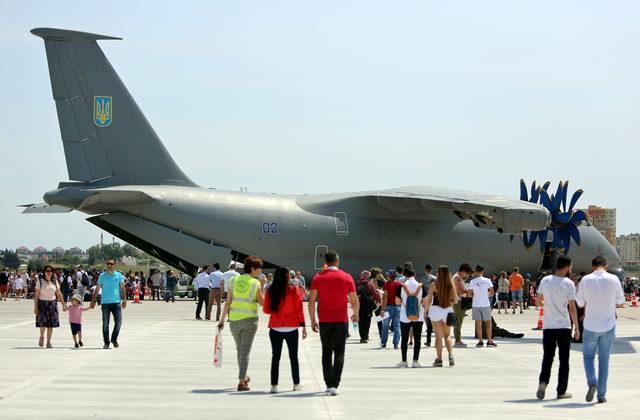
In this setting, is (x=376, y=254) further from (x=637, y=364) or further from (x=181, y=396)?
(x=181, y=396)

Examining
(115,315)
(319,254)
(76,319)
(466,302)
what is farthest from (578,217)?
(76,319)

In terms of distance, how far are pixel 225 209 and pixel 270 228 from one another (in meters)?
1.62

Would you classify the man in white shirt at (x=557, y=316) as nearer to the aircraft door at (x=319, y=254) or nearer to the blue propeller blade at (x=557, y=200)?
the blue propeller blade at (x=557, y=200)

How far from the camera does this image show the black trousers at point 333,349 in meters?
10.7

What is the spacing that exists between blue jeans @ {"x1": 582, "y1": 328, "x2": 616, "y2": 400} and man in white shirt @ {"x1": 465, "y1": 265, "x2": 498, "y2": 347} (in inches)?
265

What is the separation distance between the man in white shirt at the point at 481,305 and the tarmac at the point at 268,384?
1.53 ft

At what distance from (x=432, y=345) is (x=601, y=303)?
7.67 m

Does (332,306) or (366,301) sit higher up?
(332,306)

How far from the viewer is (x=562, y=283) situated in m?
10.9

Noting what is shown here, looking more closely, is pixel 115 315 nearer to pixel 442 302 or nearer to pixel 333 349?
pixel 442 302

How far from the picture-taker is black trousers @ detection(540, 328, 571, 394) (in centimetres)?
1059

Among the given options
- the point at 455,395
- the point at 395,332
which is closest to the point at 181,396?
the point at 455,395

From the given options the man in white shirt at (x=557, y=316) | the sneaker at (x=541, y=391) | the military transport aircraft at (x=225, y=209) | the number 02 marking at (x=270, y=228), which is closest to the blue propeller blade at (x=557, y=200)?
the military transport aircraft at (x=225, y=209)

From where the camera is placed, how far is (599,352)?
34.5 feet
